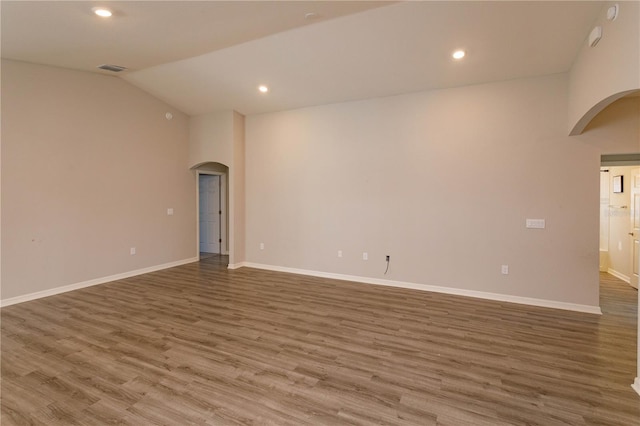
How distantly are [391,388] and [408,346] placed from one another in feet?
2.36

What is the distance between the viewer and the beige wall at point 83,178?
4105mm

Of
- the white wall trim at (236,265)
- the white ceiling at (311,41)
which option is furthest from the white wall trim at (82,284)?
the white ceiling at (311,41)

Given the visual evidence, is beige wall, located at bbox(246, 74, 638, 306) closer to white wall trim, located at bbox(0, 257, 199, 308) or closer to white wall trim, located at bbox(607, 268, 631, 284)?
white wall trim, located at bbox(0, 257, 199, 308)

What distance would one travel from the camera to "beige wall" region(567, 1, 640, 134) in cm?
221

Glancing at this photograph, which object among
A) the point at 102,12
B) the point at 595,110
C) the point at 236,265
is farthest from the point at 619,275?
the point at 102,12

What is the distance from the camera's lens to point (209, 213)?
8109 millimetres

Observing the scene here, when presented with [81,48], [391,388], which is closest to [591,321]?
[391,388]

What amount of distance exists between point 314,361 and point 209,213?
6.38m

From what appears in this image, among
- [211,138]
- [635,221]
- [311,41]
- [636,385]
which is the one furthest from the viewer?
[211,138]

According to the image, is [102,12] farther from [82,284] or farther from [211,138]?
[82,284]

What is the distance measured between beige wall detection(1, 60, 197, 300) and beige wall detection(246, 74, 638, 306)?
6.74 ft

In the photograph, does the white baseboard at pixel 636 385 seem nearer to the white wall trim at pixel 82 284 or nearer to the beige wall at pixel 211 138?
the beige wall at pixel 211 138

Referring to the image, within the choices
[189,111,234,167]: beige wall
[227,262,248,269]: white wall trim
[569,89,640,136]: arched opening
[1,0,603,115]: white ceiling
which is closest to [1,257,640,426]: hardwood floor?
[227,262,248,269]: white wall trim

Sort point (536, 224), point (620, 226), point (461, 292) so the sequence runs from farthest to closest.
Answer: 1. point (620, 226)
2. point (461, 292)
3. point (536, 224)
